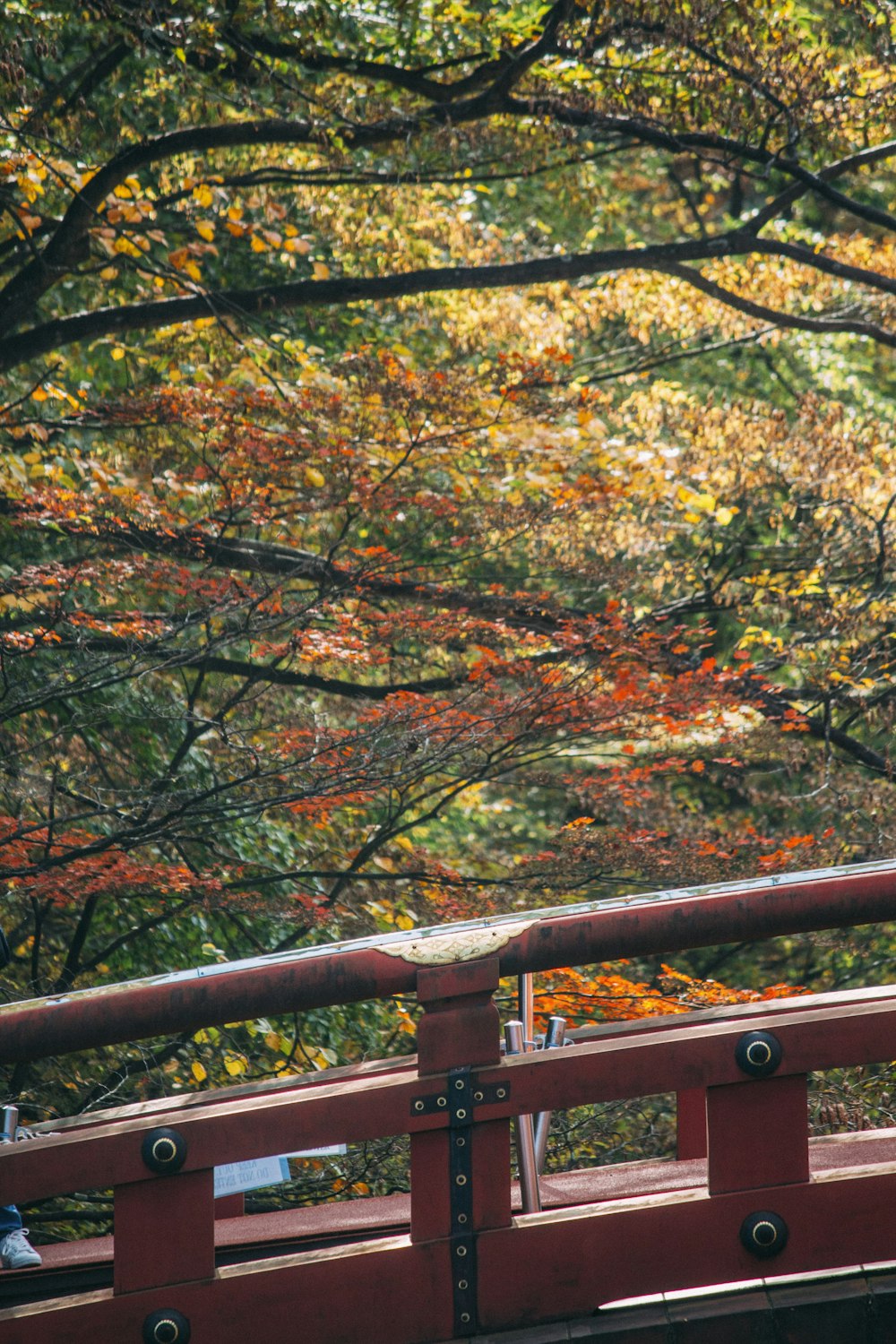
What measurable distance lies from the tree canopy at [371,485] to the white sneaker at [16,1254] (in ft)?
8.03

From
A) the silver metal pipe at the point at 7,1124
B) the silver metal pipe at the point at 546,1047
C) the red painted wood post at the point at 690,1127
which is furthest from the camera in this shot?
the red painted wood post at the point at 690,1127

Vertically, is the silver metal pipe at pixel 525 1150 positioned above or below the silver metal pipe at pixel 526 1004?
below

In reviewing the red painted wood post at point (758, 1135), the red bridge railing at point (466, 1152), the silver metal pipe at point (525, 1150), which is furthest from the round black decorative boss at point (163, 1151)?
the red painted wood post at point (758, 1135)

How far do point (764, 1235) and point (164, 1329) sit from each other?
1.40 m

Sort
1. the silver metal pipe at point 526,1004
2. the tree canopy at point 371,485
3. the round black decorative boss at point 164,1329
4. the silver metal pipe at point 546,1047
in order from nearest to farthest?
the round black decorative boss at point 164,1329 → the silver metal pipe at point 526,1004 → the silver metal pipe at point 546,1047 → the tree canopy at point 371,485

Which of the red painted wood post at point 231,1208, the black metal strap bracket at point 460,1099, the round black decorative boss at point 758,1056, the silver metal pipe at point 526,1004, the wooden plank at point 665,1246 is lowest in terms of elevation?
the wooden plank at point 665,1246

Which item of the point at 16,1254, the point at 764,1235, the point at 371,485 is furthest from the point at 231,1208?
the point at 371,485

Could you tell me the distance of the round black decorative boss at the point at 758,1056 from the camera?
113 inches

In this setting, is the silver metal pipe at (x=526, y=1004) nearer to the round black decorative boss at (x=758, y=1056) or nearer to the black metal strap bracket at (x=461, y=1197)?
the black metal strap bracket at (x=461, y=1197)

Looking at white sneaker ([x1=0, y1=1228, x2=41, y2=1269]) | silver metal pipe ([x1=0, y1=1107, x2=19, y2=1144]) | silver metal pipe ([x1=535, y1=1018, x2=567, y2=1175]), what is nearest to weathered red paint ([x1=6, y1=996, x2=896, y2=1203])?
silver metal pipe ([x1=0, y1=1107, x2=19, y2=1144])

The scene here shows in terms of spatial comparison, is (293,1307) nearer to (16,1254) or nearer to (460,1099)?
(460,1099)

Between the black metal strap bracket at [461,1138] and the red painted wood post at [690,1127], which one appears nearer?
the black metal strap bracket at [461,1138]

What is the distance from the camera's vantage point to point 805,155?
10.0 m

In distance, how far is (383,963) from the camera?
9.62 ft
